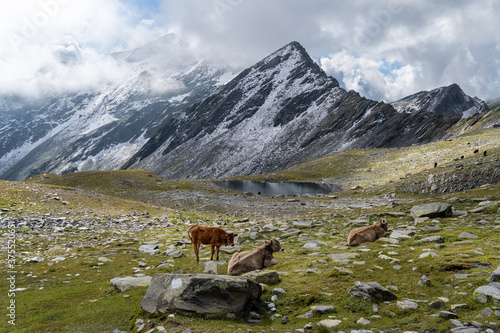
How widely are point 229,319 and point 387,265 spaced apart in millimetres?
5886

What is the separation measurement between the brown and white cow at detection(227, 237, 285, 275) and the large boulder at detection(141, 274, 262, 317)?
125 inches

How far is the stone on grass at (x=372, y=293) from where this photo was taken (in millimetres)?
7191

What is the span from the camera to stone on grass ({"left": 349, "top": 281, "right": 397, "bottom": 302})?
7.19 metres

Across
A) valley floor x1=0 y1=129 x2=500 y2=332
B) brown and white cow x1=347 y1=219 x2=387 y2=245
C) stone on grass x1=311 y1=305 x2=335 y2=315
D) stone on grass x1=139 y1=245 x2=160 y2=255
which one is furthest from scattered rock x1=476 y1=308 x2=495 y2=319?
stone on grass x1=139 y1=245 x2=160 y2=255

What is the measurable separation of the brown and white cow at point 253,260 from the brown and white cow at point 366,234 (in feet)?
13.5

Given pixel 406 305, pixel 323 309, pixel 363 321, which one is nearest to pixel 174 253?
pixel 323 309

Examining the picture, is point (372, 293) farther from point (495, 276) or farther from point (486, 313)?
point (495, 276)

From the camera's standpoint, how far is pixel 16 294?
32.7ft

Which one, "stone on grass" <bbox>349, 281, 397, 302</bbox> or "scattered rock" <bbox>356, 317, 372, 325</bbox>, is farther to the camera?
"stone on grass" <bbox>349, 281, 397, 302</bbox>

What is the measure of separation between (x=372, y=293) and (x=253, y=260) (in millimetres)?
5150

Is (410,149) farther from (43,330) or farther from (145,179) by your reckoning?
(43,330)

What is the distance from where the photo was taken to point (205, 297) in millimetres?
7680

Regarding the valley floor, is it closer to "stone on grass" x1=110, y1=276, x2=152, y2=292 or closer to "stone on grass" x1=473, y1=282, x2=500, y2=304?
"stone on grass" x1=473, y1=282, x2=500, y2=304

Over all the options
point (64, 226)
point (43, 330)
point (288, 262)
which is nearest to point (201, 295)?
point (43, 330)
